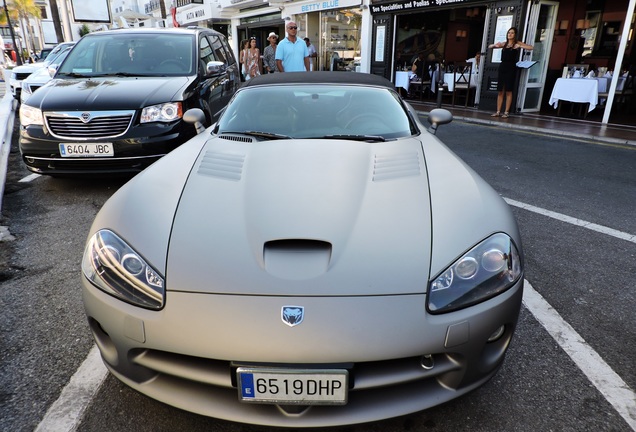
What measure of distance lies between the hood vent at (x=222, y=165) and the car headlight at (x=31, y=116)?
285 cm

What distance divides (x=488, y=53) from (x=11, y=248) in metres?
11.2

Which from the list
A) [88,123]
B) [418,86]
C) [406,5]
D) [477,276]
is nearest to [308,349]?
[477,276]

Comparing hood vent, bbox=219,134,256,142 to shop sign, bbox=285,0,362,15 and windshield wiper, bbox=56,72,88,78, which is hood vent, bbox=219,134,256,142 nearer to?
windshield wiper, bbox=56,72,88,78

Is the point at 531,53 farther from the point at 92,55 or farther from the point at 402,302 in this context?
the point at 402,302

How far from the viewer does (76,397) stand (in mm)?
1901

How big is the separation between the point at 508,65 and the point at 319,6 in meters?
10.4

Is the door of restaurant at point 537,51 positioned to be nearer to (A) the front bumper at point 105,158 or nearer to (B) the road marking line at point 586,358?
(A) the front bumper at point 105,158

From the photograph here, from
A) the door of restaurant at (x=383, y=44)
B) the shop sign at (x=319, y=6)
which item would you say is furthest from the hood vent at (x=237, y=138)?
the shop sign at (x=319, y=6)

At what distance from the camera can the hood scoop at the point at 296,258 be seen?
1.56 m

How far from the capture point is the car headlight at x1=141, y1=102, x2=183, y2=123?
14.4 feet

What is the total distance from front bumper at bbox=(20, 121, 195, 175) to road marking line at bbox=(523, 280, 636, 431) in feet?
11.5

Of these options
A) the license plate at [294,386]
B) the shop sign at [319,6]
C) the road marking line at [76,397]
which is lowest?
the road marking line at [76,397]

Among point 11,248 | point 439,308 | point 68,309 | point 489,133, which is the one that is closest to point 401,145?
point 439,308

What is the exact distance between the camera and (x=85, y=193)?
4727 mm
